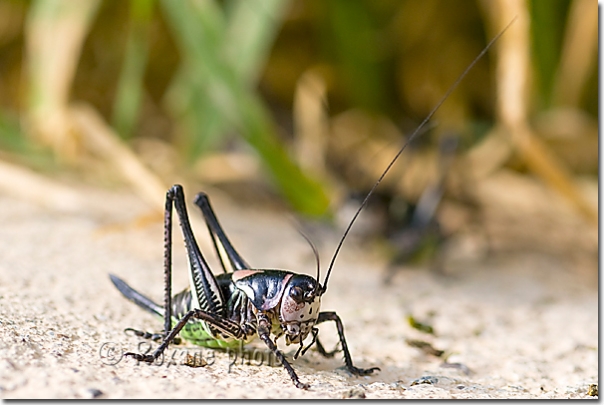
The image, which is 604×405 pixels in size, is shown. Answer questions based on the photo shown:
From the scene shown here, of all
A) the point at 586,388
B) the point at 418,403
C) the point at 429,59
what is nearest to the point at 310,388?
the point at 418,403

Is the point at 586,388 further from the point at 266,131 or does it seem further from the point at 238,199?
the point at 238,199

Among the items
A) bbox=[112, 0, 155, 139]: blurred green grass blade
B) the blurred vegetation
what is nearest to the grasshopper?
the blurred vegetation

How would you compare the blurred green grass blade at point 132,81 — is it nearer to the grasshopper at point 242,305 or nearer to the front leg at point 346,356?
the grasshopper at point 242,305

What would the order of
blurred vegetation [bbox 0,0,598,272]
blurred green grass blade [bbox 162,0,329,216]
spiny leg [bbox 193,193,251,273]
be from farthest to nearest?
blurred vegetation [bbox 0,0,598,272] < blurred green grass blade [bbox 162,0,329,216] < spiny leg [bbox 193,193,251,273]

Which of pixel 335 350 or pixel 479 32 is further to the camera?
pixel 479 32

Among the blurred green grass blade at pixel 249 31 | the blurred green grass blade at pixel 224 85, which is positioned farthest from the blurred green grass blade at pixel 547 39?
the blurred green grass blade at pixel 224 85

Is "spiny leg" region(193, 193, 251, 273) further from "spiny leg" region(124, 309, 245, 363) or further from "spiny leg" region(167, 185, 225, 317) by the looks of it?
"spiny leg" region(124, 309, 245, 363)
